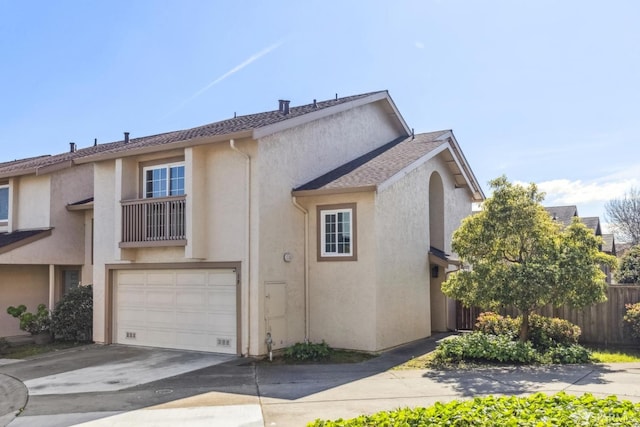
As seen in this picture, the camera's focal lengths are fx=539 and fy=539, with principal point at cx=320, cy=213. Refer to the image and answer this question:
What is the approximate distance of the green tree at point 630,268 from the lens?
69.2 feet

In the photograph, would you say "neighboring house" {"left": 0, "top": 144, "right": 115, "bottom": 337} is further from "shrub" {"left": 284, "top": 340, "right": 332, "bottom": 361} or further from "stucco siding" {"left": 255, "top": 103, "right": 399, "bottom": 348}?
"shrub" {"left": 284, "top": 340, "right": 332, "bottom": 361}

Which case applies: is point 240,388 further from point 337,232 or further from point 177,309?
point 337,232

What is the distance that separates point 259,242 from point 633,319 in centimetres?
920

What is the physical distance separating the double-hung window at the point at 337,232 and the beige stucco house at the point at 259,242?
1.1 inches

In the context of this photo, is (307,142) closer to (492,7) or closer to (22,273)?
(492,7)

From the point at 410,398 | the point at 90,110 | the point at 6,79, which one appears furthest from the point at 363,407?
the point at 6,79

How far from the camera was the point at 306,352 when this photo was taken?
12.4 meters

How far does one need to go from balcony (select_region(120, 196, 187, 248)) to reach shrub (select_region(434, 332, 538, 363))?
6607 mm

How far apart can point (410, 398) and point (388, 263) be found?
523 centimetres

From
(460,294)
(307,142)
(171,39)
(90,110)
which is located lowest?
(460,294)

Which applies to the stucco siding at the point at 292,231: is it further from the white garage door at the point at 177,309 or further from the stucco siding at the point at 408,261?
the white garage door at the point at 177,309

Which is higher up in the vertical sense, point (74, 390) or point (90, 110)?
point (90, 110)

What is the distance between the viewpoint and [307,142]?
1443cm

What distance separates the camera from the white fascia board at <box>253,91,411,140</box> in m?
12.5
